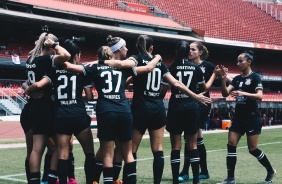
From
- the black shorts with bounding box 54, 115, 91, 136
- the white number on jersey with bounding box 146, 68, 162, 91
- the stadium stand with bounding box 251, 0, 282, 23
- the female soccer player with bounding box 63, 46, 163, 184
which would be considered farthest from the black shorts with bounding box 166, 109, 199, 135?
the stadium stand with bounding box 251, 0, 282, 23

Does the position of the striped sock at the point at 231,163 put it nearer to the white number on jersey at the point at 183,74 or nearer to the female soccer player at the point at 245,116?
the female soccer player at the point at 245,116

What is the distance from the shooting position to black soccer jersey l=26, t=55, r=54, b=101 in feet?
18.8

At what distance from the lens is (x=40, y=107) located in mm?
5789

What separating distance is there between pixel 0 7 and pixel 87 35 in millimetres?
7855

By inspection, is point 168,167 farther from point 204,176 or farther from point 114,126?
point 114,126

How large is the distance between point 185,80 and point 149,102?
0.91 meters

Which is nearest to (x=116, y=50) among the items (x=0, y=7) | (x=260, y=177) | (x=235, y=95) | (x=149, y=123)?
(x=149, y=123)

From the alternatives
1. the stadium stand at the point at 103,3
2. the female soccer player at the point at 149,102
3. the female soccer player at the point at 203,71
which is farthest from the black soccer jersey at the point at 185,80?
the stadium stand at the point at 103,3

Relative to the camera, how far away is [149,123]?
20.4 ft

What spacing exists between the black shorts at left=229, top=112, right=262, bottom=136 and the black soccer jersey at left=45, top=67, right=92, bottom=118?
2.89 m

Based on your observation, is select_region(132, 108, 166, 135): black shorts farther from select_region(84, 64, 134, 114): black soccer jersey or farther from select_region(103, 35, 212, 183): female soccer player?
select_region(84, 64, 134, 114): black soccer jersey

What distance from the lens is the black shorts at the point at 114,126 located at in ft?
18.2

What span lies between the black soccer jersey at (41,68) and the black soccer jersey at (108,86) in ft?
1.63

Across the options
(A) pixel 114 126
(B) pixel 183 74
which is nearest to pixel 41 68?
(A) pixel 114 126
